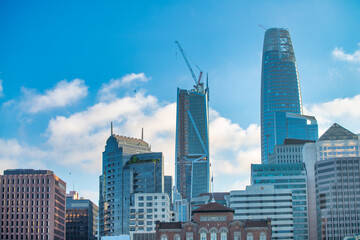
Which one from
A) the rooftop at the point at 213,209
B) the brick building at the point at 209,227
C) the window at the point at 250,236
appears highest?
the rooftop at the point at 213,209

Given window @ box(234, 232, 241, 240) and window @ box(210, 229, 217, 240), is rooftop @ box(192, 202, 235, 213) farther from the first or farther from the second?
window @ box(234, 232, 241, 240)

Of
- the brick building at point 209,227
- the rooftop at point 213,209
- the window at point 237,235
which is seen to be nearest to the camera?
the window at point 237,235

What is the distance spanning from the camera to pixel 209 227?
188250 mm

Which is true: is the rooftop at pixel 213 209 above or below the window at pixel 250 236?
above

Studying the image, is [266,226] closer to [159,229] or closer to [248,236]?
[248,236]

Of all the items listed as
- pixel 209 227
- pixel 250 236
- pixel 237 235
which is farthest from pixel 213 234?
pixel 250 236

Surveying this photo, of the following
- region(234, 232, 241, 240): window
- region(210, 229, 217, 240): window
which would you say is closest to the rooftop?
region(210, 229, 217, 240): window

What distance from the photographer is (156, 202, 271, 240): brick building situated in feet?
610

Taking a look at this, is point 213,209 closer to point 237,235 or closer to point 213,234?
point 213,234

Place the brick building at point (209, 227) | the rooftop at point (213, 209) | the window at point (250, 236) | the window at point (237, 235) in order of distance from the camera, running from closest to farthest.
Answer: the window at point (250, 236) < the window at point (237, 235) < the brick building at point (209, 227) < the rooftop at point (213, 209)

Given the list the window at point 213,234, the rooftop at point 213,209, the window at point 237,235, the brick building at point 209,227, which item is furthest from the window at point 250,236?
the window at point 213,234

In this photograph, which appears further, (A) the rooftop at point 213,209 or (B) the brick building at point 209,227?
(A) the rooftop at point 213,209

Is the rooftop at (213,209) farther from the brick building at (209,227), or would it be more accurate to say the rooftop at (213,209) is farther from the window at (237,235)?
the window at (237,235)

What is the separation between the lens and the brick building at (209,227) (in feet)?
610
